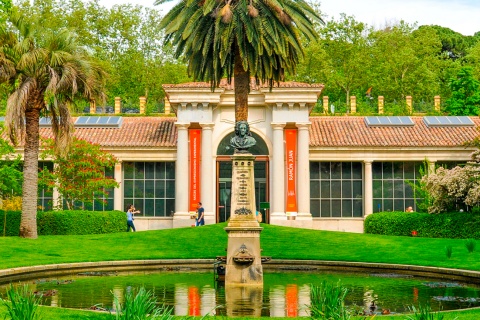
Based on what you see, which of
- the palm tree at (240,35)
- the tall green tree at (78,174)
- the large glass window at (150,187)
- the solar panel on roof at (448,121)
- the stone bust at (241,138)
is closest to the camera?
the stone bust at (241,138)

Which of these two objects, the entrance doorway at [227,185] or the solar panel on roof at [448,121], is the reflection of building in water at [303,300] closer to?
the entrance doorway at [227,185]

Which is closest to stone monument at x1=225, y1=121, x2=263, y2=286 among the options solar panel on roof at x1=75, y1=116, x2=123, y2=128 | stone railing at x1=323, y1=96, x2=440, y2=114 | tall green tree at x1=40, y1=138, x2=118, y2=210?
tall green tree at x1=40, y1=138, x2=118, y2=210

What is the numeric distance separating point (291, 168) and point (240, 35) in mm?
22484

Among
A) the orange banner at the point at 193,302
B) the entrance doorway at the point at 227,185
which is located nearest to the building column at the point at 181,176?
the entrance doorway at the point at 227,185

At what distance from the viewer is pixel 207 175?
45906 mm

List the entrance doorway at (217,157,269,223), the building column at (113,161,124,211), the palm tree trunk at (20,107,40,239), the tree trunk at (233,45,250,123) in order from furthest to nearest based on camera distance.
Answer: the building column at (113,161,124,211)
the entrance doorway at (217,157,269,223)
the palm tree trunk at (20,107,40,239)
the tree trunk at (233,45,250,123)

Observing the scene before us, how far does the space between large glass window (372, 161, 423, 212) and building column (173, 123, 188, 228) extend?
38.8 ft

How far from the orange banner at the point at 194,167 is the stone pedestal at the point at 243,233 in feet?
82.6

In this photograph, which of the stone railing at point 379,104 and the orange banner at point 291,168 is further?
the stone railing at point 379,104

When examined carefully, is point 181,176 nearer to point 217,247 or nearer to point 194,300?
point 217,247

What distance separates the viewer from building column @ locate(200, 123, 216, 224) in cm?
4566

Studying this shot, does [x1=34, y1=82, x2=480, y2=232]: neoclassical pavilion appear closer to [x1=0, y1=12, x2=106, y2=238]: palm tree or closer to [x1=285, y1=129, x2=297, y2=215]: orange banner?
[x1=285, y1=129, x2=297, y2=215]: orange banner

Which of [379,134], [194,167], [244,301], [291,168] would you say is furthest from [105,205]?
[244,301]

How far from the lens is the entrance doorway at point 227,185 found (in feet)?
155
